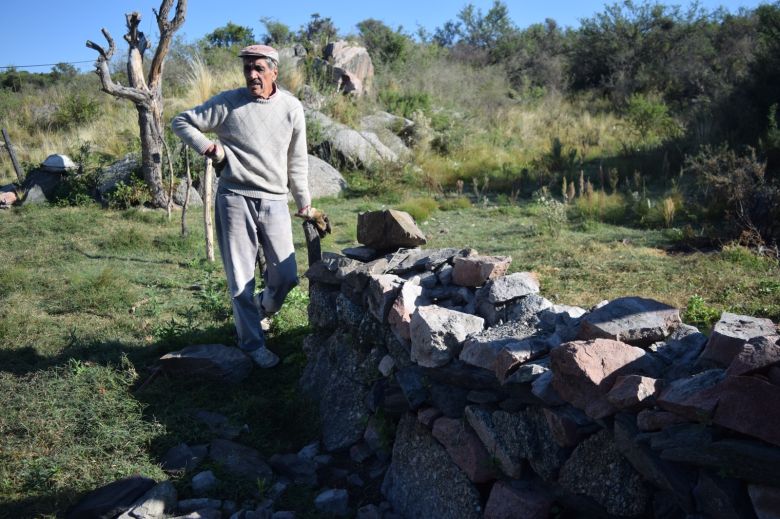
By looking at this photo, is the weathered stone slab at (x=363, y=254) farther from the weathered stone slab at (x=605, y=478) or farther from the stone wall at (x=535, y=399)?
the weathered stone slab at (x=605, y=478)

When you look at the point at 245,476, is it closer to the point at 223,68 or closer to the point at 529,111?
the point at 223,68

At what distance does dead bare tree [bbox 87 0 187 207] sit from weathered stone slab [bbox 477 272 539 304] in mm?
7729

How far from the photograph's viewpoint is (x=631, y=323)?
273cm

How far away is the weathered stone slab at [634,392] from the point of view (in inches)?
89.3

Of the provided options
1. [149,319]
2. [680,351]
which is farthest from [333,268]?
[680,351]

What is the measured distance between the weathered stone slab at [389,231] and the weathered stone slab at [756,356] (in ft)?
8.53

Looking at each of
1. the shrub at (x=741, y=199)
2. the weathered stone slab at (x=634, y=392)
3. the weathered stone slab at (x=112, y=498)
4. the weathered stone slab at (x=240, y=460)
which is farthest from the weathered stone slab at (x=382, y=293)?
the shrub at (x=741, y=199)

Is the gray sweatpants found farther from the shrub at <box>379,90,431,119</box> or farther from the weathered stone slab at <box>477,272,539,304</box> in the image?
the shrub at <box>379,90,431,119</box>

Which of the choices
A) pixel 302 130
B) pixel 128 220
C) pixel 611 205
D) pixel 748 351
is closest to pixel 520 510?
pixel 748 351

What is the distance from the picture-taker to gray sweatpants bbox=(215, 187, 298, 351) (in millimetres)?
4430

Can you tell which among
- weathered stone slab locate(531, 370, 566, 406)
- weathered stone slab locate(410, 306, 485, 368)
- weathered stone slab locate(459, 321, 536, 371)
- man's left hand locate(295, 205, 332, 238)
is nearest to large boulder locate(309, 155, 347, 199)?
man's left hand locate(295, 205, 332, 238)

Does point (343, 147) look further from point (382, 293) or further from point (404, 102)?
point (382, 293)

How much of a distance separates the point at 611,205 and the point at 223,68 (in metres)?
12.5

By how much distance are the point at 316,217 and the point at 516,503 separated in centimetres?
273
